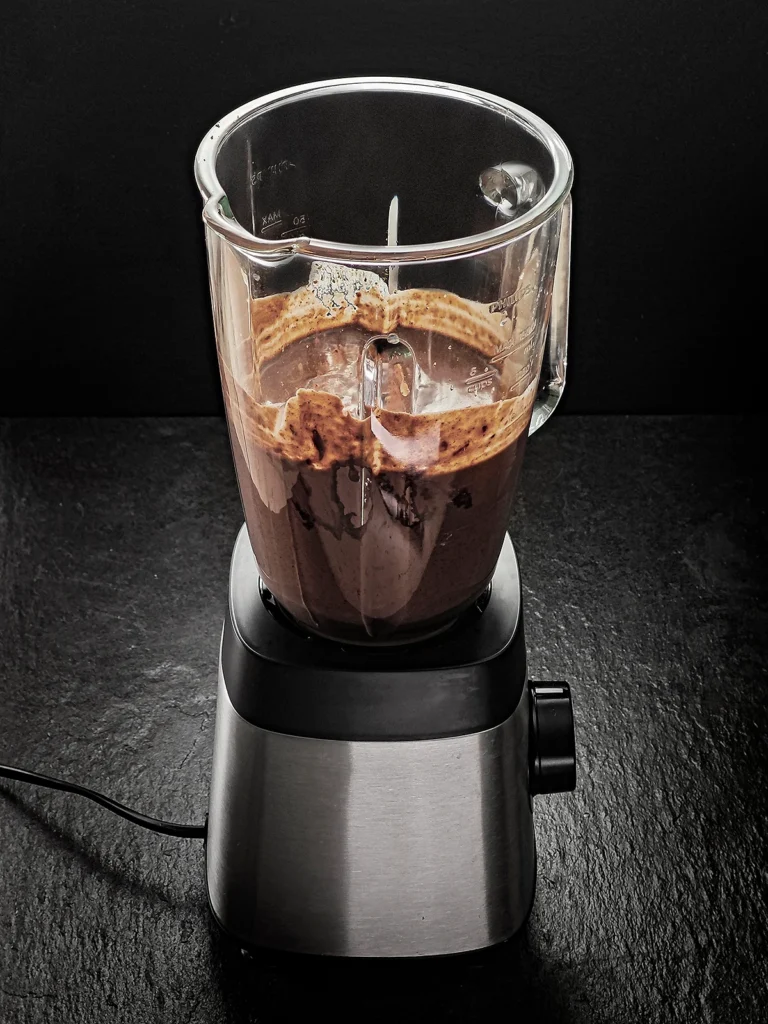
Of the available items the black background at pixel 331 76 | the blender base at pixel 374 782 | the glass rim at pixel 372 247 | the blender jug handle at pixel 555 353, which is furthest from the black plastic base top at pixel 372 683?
the black background at pixel 331 76

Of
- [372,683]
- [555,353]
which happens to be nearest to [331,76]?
[555,353]

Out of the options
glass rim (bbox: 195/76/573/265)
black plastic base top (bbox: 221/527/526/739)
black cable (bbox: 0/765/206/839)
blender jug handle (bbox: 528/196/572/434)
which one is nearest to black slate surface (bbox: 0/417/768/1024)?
black cable (bbox: 0/765/206/839)

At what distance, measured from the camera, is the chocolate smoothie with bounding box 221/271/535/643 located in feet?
2.06

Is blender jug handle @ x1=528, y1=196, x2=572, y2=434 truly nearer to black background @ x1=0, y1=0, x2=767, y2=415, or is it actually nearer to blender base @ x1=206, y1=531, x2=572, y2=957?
blender base @ x1=206, y1=531, x2=572, y2=957

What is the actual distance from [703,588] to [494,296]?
20.0 inches

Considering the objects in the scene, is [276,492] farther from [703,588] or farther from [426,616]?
[703,588]

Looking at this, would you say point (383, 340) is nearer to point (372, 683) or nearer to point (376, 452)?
point (376, 452)

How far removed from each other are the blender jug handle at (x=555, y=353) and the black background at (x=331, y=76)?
457 millimetres

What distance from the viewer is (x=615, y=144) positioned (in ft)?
3.66

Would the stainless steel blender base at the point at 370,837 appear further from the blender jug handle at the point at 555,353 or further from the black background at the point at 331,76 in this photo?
the black background at the point at 331,76

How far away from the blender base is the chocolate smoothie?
3 cm

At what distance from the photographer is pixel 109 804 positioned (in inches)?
34.8

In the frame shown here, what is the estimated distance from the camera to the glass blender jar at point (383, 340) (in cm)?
63

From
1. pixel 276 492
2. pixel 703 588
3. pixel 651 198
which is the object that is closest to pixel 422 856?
pixel 276 492
